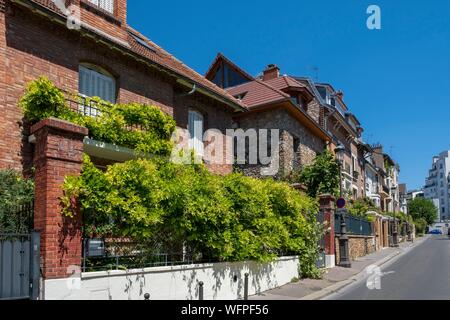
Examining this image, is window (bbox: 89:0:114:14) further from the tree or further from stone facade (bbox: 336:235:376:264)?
the tree

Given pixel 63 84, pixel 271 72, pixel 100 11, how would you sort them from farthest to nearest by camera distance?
1. pixel 271 72
2. pixel 100 11
3. pixel 63 84

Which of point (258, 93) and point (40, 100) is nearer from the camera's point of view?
point (40, 100)

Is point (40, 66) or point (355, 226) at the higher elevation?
point (40, 66)

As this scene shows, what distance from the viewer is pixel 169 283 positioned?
8820 mm

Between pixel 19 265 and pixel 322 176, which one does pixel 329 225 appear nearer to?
pixel 322 176

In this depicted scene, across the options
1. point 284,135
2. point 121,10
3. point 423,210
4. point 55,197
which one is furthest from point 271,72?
point 423,210

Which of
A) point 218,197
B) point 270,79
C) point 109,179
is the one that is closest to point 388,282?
point 218,197

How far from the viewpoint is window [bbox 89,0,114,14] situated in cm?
1339

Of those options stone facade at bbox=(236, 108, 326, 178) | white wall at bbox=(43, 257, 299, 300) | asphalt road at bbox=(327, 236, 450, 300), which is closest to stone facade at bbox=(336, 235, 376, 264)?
asphalt road at bbox=(327, 236, 450, 300)

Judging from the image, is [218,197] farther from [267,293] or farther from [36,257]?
[36,257]

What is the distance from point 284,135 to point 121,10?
11.5 m

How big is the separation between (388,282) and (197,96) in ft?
31.2

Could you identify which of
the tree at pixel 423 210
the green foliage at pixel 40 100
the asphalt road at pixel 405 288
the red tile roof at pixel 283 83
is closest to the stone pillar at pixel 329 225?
the asphalt road at pixel 405 288

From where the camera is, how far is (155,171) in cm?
881
